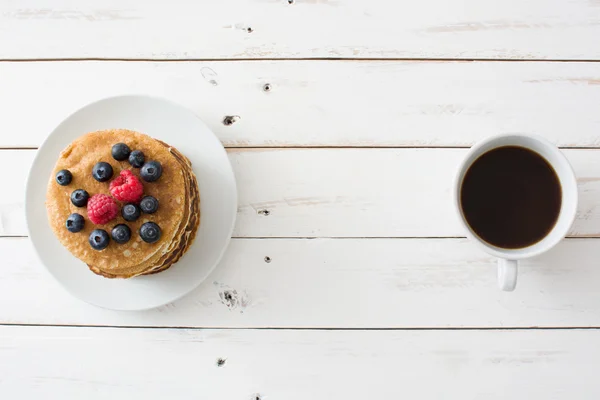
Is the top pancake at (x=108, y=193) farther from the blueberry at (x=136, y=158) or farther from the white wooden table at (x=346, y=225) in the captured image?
the white wooden table at (x=346, y=225)

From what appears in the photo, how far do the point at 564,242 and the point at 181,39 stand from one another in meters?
0.90

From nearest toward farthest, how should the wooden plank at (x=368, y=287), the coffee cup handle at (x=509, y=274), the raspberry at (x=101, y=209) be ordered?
1. the raspberry at (x=101, y=209)
2. the coffee cup handle at (x=509, y=274)
3. the wooden plank at (x=368, y=287)

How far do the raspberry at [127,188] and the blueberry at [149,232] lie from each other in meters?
0.05

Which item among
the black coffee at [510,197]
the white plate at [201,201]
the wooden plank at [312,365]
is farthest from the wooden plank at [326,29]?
the wooden plank at [312,365]

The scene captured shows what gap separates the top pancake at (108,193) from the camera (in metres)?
1.06

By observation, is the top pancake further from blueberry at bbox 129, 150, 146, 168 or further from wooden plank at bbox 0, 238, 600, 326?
wooden plank at bbox 0, 238, 600, 326

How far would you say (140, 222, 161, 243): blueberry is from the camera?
102 centimetres

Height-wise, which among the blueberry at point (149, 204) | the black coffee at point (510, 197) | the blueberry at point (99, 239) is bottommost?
the blueberry at point (99, 239)

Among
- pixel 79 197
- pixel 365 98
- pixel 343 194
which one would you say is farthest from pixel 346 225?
pixel 79 197

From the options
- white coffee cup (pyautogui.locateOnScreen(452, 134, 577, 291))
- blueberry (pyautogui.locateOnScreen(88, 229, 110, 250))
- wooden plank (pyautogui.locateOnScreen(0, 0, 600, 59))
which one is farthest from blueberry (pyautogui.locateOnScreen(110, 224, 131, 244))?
white coffee cup (pyautogui.locateOnScreen(452, 134, 577, 291))

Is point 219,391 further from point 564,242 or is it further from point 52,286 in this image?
point 564,242

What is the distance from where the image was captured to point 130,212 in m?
1.02

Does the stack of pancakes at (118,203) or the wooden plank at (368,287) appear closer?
the stack of pancakes at (118,203)

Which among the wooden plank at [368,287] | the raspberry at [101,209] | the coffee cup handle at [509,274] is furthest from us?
the wooden plank at [368,287]
